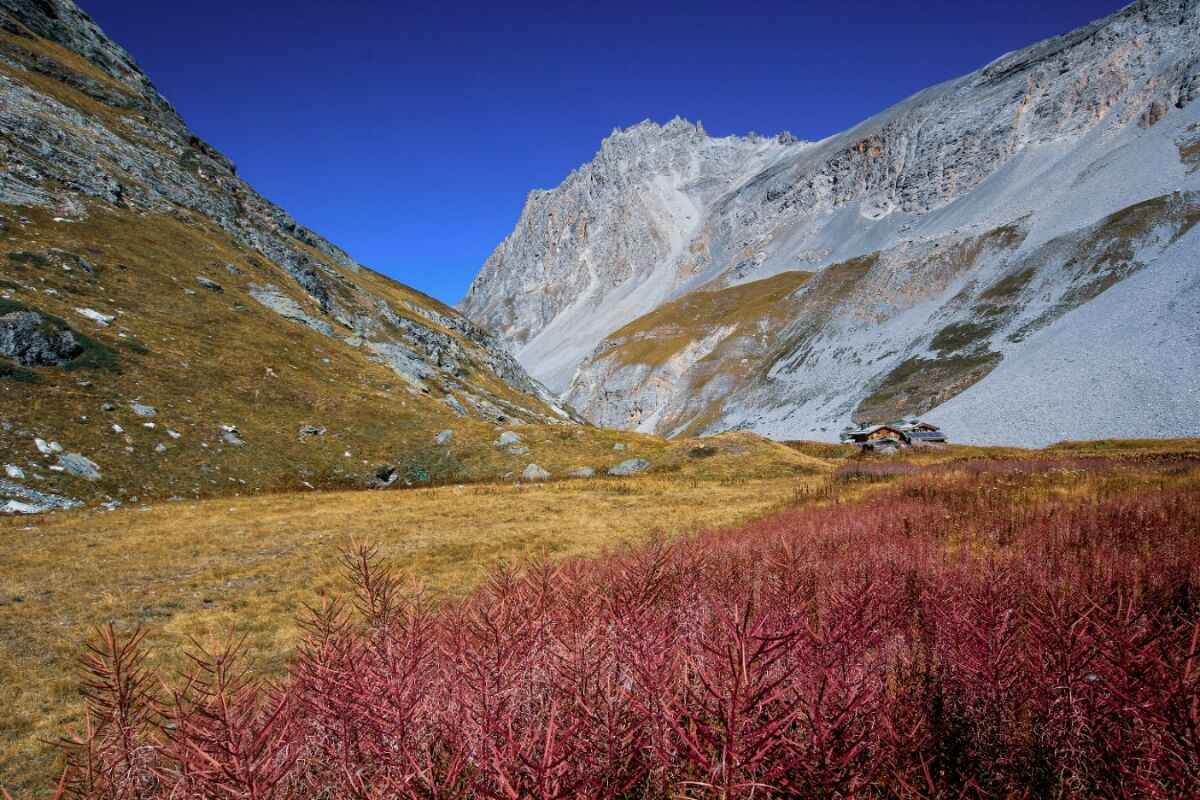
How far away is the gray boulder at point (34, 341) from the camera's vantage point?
1153 inches

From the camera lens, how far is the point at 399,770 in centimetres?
246

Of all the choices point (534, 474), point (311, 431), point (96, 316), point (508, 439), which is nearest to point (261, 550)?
point (311, 431)

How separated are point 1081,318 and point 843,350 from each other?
45790mm

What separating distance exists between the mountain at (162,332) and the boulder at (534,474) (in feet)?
5.51

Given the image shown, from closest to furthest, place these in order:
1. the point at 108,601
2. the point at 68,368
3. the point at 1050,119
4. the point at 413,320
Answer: the point at 108,601 → the point at 68,368 → the point at 413,320 → the point at 1050,119

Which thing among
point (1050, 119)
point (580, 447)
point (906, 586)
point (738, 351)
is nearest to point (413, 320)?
point (580, 447)

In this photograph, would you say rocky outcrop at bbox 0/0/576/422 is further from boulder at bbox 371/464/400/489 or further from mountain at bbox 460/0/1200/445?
mountain at bbox 460/0/1200/445

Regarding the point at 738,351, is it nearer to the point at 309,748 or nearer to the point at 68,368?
the point at 68,368

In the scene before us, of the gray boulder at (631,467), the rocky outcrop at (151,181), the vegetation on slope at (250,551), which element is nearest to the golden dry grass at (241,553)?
the vegetation on slope at (250,551)

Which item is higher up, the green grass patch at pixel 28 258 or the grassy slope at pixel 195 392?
the green grass patch at pixel 28 258

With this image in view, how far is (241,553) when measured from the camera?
18.4 m

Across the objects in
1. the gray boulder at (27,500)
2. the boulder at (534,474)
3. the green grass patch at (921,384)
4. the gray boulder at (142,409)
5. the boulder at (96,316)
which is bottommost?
the gray boulder at (27,500)

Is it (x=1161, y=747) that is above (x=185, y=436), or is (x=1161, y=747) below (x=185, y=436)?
below

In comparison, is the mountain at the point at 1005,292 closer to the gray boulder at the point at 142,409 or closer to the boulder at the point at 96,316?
the gray boulder at the point at 142,409
